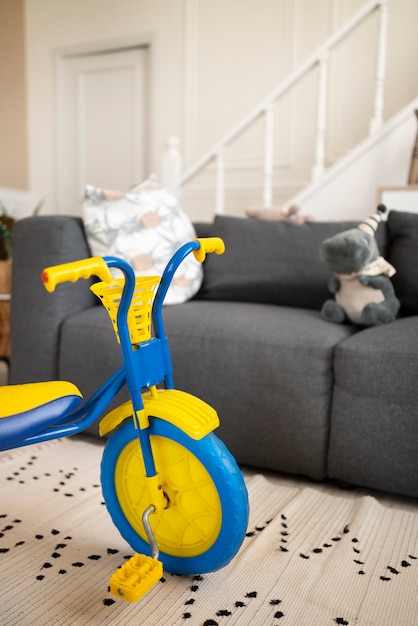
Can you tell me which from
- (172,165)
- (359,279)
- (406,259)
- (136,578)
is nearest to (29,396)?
(136,578)

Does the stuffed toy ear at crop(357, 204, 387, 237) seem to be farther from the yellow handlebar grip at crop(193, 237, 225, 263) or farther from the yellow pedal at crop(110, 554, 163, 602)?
the yellow pedal at crop(110, 554, 163, 602)

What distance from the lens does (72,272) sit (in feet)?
2.49

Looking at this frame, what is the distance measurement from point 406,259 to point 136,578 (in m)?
1.28

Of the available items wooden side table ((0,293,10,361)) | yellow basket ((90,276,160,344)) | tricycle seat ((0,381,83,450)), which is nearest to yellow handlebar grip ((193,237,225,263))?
yellow basket ((90,276,160,344))

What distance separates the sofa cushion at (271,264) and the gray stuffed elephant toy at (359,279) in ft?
0.73

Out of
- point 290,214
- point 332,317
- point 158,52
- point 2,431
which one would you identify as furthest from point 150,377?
point 158,52

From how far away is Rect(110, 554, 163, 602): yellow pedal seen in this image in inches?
34.1

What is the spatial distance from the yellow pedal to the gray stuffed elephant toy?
3.02ft

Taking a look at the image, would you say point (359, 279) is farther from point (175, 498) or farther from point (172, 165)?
point (172, 165)

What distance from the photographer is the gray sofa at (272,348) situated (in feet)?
4.38

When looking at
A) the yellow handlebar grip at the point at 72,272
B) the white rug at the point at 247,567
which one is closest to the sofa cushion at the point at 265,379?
the white rug at the point at 247,567

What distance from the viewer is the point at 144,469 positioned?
993 millimetres

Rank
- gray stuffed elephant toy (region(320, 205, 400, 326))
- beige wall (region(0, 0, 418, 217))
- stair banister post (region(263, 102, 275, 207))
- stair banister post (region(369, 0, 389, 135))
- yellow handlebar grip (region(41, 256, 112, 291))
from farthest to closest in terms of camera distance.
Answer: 1. beige wall (region(0, 0, 418, 217))
2. stair banister post (region(263, 102, 275, 207))
3. stair banister post (region(369, 0, 389, 135))
4. gray stuffed elephant toy (region(320, 205, 400, 326))
5. yellow handlebar grip (region(41, 256, 112, 291))

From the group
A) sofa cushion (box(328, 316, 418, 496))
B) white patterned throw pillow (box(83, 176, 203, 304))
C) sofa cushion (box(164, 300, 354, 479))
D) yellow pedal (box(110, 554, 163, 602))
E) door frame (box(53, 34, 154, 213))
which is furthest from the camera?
door frame (box(53, 34, 154, 213))
